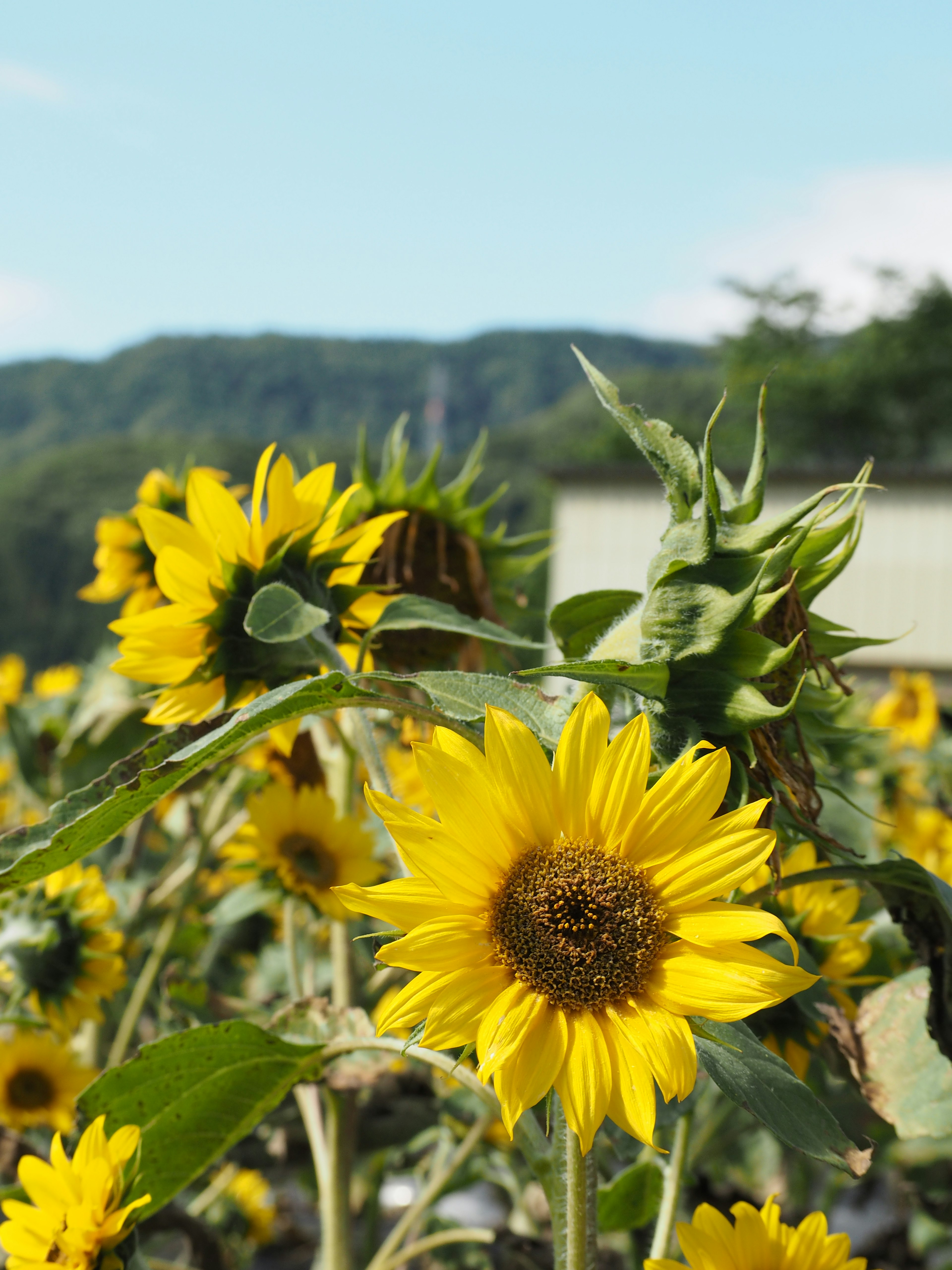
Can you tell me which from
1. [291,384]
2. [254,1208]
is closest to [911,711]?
[254,1208]

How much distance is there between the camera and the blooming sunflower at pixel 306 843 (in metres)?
0.97

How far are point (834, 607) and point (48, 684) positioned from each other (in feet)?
33.5

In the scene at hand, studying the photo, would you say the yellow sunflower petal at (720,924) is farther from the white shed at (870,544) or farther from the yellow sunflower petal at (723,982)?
the white shed at (870,544)

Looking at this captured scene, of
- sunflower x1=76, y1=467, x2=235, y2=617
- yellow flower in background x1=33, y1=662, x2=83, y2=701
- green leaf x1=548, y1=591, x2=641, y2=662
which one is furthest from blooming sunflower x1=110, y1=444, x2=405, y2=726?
yellow flower in background x1=33, y1=662, x2=83, y2=701

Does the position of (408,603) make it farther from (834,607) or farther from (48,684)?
(834,607)

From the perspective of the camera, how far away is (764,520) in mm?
474

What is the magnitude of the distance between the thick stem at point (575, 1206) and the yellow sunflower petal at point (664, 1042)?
7 centimetres

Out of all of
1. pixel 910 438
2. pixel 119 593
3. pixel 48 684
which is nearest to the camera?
pixel 119 593

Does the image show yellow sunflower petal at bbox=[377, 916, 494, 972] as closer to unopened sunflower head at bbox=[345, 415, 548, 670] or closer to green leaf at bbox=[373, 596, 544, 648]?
green leaf at bbox=[373, 596, 544, 648]

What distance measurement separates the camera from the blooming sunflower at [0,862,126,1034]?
2.90 ft

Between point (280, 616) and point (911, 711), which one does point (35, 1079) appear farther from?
point (911, 711)

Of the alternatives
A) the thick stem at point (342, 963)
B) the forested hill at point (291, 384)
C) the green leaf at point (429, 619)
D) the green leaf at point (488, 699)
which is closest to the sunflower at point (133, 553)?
the thick stem at point (342, 963)

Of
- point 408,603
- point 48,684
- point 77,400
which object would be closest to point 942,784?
point 408,603

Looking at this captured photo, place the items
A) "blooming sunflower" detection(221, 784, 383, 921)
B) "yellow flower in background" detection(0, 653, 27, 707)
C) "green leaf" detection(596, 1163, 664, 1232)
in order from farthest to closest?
"yellow flower in background" detection(0, 653, 27, 707)
"blooming sunflower" detection(221, 784, 383, 921)
"green leaf" detection(596, 1163, 664, 1232)
